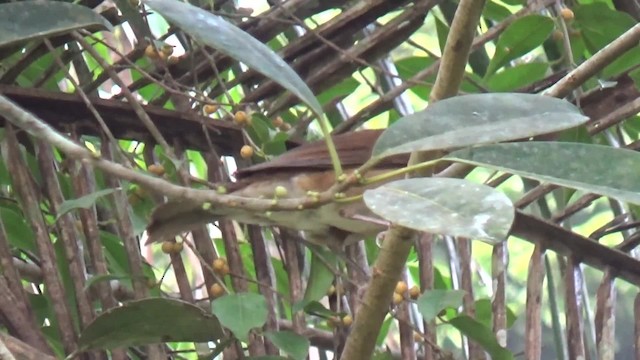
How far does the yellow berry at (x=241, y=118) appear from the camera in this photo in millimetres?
1653

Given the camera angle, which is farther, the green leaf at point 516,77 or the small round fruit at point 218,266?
the green leaf at point 516,77

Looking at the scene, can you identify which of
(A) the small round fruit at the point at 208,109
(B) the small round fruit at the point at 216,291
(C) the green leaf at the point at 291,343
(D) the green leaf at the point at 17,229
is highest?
(A) the small round fruit at the point at 208,109

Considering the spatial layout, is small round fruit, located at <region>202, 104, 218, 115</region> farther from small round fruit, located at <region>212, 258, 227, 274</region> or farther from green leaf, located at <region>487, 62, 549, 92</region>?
green leaf, located at <region>487, 62, 549, 92</region>

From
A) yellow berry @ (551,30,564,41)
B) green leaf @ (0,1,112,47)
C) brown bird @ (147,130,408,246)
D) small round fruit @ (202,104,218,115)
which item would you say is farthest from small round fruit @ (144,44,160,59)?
yellow berry @ (551,30,564,41)

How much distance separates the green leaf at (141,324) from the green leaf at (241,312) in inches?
1.2

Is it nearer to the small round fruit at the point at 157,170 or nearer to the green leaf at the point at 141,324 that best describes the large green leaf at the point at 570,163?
the green leaf at the point at 141,324

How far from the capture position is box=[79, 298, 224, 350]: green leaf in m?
1.25

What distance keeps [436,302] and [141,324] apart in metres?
0.39

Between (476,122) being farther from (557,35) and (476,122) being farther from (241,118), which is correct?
(557,35)

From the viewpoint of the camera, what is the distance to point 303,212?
1563 mm

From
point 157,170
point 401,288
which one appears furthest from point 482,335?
point 157,170

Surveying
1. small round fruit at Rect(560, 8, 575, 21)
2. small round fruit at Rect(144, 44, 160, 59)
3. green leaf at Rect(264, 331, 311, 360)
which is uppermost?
small round fruit at Rect(560, 8, 575, 21)

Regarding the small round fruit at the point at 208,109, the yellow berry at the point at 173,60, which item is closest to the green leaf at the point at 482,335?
the small round fruit at the point at 208,109

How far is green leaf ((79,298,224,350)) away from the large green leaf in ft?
1.62
